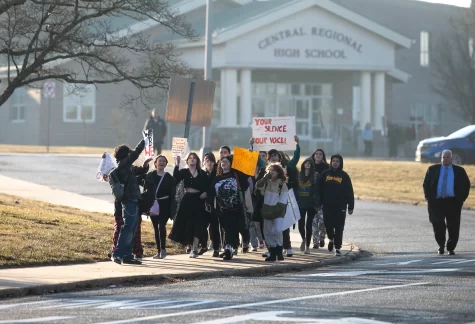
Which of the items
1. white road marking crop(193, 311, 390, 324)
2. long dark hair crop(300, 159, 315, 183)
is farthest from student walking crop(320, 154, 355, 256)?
white road marking crop(193, 311, 390, 324)

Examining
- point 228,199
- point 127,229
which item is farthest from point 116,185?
point 228,199

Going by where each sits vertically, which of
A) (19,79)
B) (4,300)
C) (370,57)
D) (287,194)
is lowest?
(4,300)

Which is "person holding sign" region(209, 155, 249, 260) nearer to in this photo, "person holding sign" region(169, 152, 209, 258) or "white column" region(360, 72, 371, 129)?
"person holding sign" region(169, 152, 209, 258)

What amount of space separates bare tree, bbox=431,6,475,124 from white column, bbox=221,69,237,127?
13.3 meters

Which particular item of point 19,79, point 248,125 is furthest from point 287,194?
point 248,125

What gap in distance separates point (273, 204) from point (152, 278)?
9.70 ft

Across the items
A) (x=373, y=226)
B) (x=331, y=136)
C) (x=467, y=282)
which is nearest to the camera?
(x=467, y=282)

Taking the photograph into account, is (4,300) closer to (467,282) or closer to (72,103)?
(467,282)

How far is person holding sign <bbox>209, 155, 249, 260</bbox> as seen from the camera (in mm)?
17375

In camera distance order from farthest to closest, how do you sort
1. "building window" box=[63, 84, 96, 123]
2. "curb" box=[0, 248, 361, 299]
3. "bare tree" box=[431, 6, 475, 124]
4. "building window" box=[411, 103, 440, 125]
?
"building window" box=[411, 103, 440, 125] → "bare tree" box=[431, 6, 475, 124] → "building window" box=[63, 84, 96, 123] → "curb" box=[0, 248, 361, 299]

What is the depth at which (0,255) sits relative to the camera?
16.2m

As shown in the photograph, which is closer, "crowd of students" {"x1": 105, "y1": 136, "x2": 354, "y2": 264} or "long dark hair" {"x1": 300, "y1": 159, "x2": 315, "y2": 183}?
"crowd of students" {"x1": 105, "y1": 136, "x2": 354, "y2": 264}

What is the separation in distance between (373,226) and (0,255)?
1058cm

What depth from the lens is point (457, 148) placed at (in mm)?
38938
